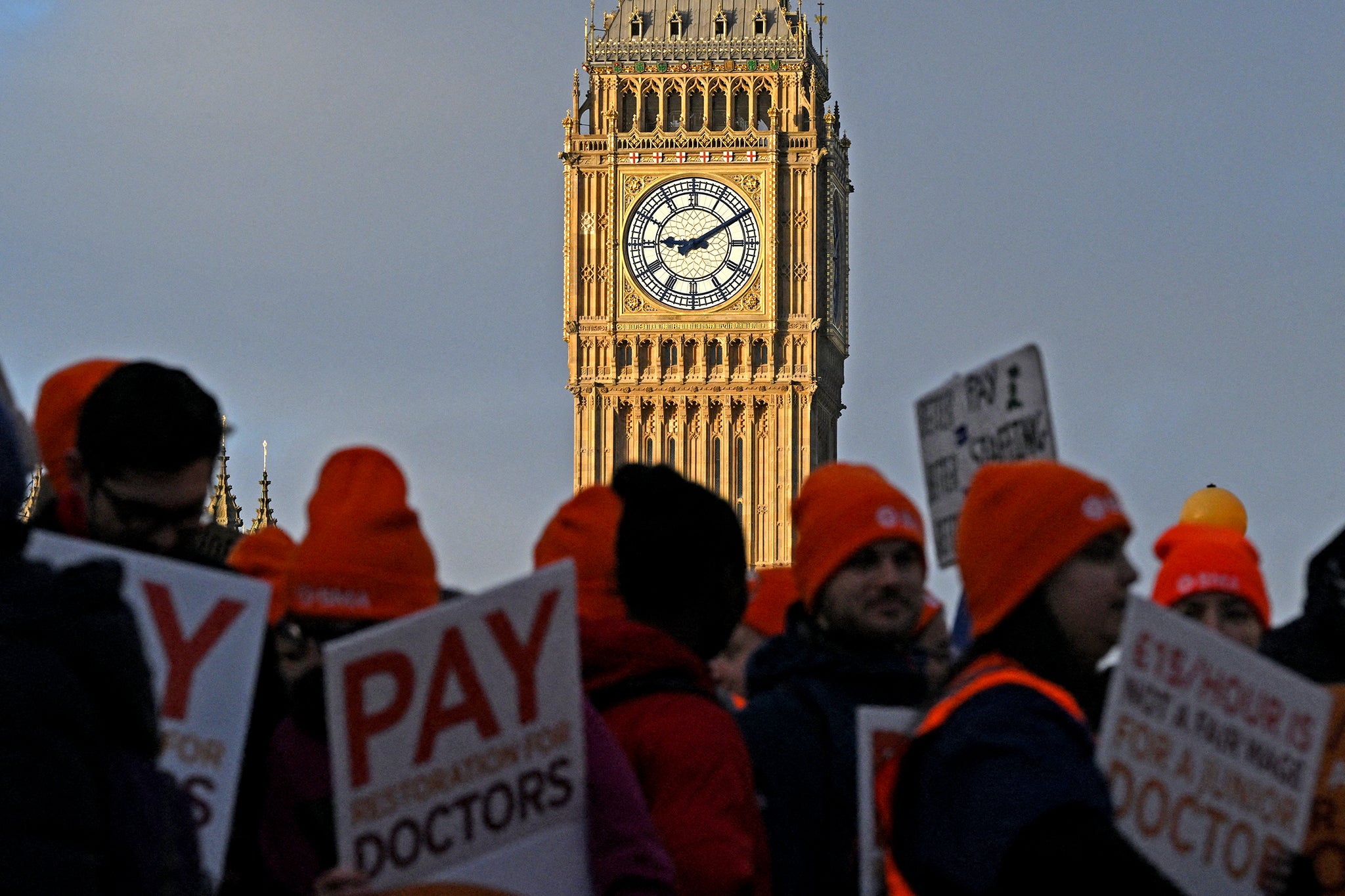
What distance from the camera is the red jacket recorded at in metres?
4.82

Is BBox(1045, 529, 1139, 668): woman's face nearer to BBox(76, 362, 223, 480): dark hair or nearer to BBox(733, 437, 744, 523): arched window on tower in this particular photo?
BBox(76, 362, 223, 480): dark hair

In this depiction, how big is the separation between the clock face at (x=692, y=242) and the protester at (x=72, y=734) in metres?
46.0

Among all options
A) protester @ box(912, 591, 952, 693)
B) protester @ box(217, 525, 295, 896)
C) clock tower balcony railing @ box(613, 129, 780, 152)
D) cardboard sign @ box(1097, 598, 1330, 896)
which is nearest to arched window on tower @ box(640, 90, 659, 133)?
clock tower balcony railing @ box(613, 129, 780, 152)

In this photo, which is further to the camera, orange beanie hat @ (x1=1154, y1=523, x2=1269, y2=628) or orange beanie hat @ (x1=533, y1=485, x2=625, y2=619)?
orange beanie hat @ (x1=1154, y1=523, x2=1269, y2=628)

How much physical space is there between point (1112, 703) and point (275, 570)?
288 cm

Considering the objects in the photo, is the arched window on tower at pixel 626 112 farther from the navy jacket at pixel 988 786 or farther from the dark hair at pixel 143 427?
the navy jacket at pixel 988 786

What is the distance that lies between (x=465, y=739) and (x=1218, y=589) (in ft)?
9.33

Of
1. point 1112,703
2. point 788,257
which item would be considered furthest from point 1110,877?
point 788,257

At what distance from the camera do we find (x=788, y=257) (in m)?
49.8

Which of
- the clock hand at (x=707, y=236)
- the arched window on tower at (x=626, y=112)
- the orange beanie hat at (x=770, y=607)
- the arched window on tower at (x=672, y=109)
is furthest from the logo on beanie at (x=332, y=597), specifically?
the arched window on tower at (x=672, y=109)

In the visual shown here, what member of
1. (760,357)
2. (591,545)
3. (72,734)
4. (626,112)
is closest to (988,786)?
(72,734)

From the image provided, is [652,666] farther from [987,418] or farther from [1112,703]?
[987,418]

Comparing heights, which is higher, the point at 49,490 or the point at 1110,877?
the point at 49,490

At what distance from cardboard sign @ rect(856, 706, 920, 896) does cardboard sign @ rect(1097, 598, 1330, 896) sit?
0.35m
